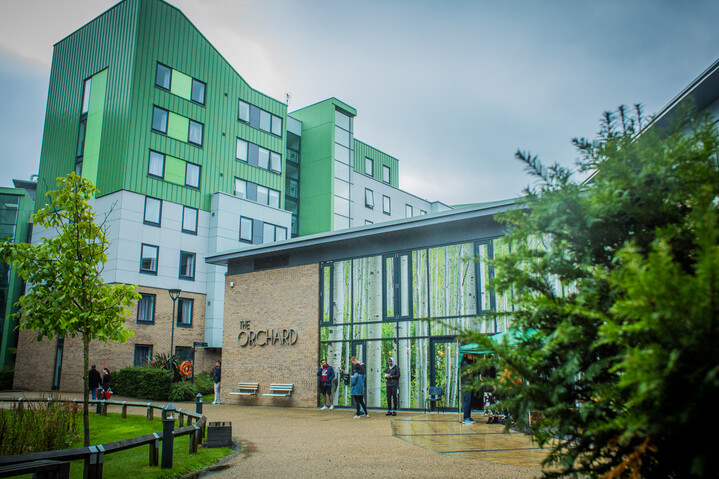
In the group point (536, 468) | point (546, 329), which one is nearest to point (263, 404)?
point (536, 468)

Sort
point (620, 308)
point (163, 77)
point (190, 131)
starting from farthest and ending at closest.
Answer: point (190, 131) → point (163, 77) → point (620, 308)

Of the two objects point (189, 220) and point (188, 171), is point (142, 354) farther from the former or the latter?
point (188, 171)

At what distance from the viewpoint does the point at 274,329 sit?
74.3ft

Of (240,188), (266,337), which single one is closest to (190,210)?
(240,188)

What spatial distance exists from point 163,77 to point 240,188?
803 centimetres

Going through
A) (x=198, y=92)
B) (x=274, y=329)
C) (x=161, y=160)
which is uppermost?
(x=198, y=92)

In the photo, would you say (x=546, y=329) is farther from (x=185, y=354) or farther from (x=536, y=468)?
(x=185, y=354)

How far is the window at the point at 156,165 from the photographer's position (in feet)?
104

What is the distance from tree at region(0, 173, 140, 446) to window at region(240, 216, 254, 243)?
82.9 feet

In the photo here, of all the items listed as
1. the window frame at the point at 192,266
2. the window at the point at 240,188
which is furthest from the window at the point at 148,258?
the window at the point at 240,188

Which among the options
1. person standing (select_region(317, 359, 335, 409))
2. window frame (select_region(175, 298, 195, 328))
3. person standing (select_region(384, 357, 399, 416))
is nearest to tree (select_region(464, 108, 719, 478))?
person standing (select_region(384, 357, 399, 416))

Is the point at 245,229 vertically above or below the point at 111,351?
above

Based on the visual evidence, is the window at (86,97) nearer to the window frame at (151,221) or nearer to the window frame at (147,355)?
the window frame at (151,221)

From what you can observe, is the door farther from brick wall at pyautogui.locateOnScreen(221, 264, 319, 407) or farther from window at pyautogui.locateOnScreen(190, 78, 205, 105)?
window at pyautogui.locateOnScreen(190, 78, 205, 105)
